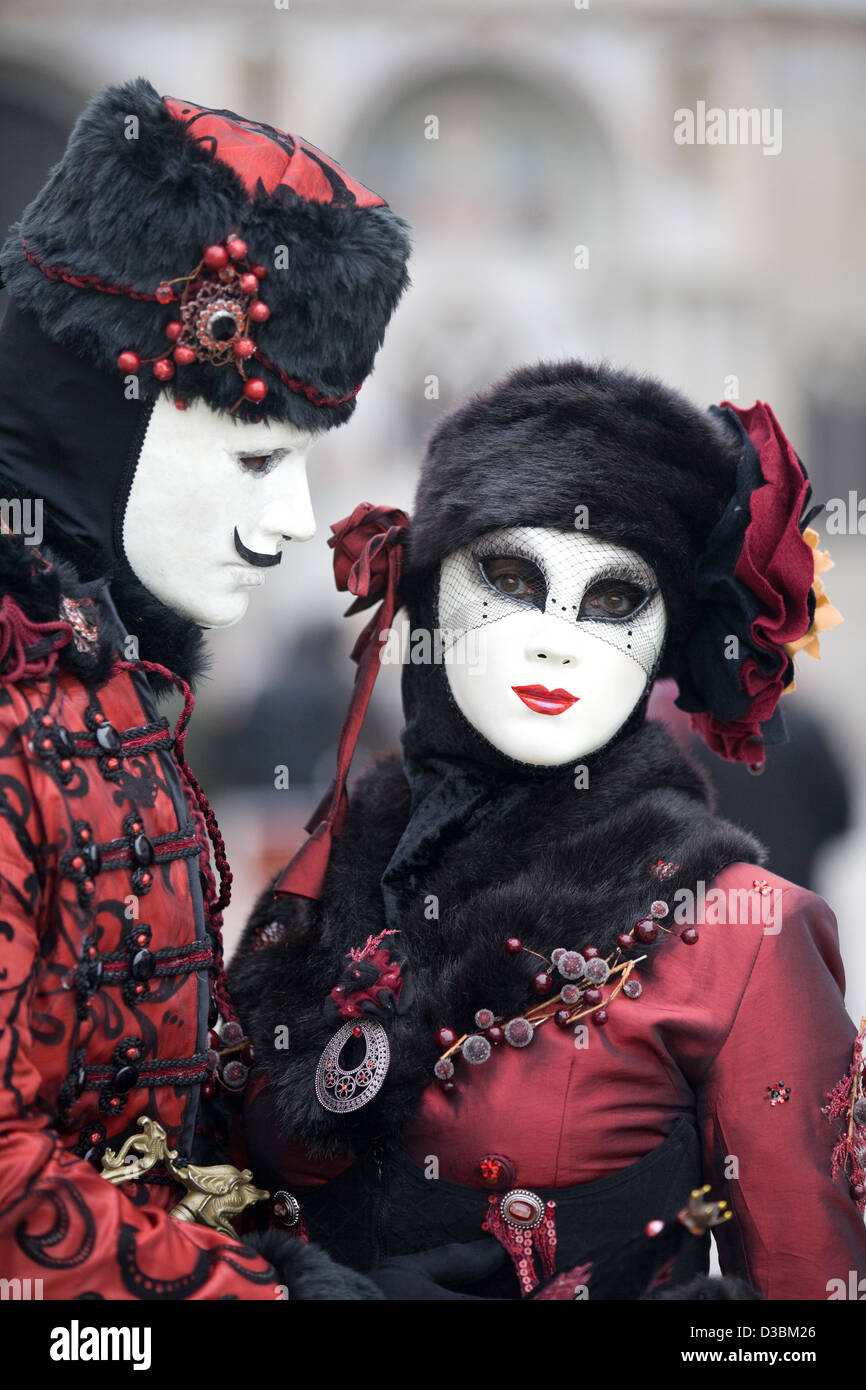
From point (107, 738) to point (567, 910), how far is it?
0.69m

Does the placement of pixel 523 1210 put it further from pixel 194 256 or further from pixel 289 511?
pixel 194 256

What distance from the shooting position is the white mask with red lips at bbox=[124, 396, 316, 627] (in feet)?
5.78

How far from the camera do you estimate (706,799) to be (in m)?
2.12

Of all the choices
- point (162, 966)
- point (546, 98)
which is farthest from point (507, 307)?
point (162, 966)

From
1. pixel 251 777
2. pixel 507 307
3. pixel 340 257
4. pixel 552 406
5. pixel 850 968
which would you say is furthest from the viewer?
pixel 507 307

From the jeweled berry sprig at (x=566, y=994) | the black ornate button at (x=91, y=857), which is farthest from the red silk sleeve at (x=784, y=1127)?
the black ornate button at (x=91, y=857)

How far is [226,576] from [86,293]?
16.3 inches

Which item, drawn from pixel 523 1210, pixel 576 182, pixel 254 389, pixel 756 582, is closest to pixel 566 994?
pixel 523 1210

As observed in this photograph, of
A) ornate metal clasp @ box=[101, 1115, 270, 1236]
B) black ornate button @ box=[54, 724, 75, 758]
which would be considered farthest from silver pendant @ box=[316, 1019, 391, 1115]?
black ornate button @ box=[54, 724, 75, 758]

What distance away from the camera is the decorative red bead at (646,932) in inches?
72.2

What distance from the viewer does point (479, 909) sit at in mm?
1916

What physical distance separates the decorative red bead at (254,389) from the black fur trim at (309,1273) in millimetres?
1083

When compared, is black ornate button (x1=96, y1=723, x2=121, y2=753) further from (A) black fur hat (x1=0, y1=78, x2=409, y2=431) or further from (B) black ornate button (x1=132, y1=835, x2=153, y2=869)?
(A) black fur hat (x1=0, y1=78, x2=409, y2=431)
